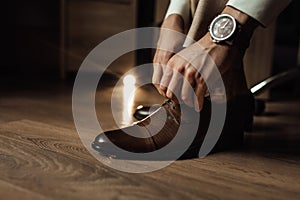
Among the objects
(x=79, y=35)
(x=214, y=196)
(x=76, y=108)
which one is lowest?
(x=214, y=196)

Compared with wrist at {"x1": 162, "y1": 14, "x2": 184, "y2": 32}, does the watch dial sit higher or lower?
lower

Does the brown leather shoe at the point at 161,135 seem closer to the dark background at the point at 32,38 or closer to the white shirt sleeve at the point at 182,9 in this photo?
the white shirt sleeve at the point at 182,9

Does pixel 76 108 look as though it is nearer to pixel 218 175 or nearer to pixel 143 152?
pixel 143 152

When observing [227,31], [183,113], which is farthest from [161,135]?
[227,31]

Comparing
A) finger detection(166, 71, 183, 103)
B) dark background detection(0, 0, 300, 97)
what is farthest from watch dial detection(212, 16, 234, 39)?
dark background detection(0, 0, 300, 97)

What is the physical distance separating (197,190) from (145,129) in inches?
7.5

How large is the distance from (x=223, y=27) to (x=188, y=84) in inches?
4.7

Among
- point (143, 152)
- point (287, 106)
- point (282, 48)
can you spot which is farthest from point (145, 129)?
point (282, 48)

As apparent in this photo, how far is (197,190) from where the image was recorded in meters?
0.66

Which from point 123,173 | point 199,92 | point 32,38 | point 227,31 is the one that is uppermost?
point 32,38

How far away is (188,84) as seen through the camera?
0.75 m

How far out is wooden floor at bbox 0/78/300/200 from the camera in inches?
25.4

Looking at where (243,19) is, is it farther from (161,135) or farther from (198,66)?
(161,135)

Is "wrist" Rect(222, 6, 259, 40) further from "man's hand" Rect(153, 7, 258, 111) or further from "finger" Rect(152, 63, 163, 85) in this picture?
"finger" Rect(152, 63, 163, 85)
